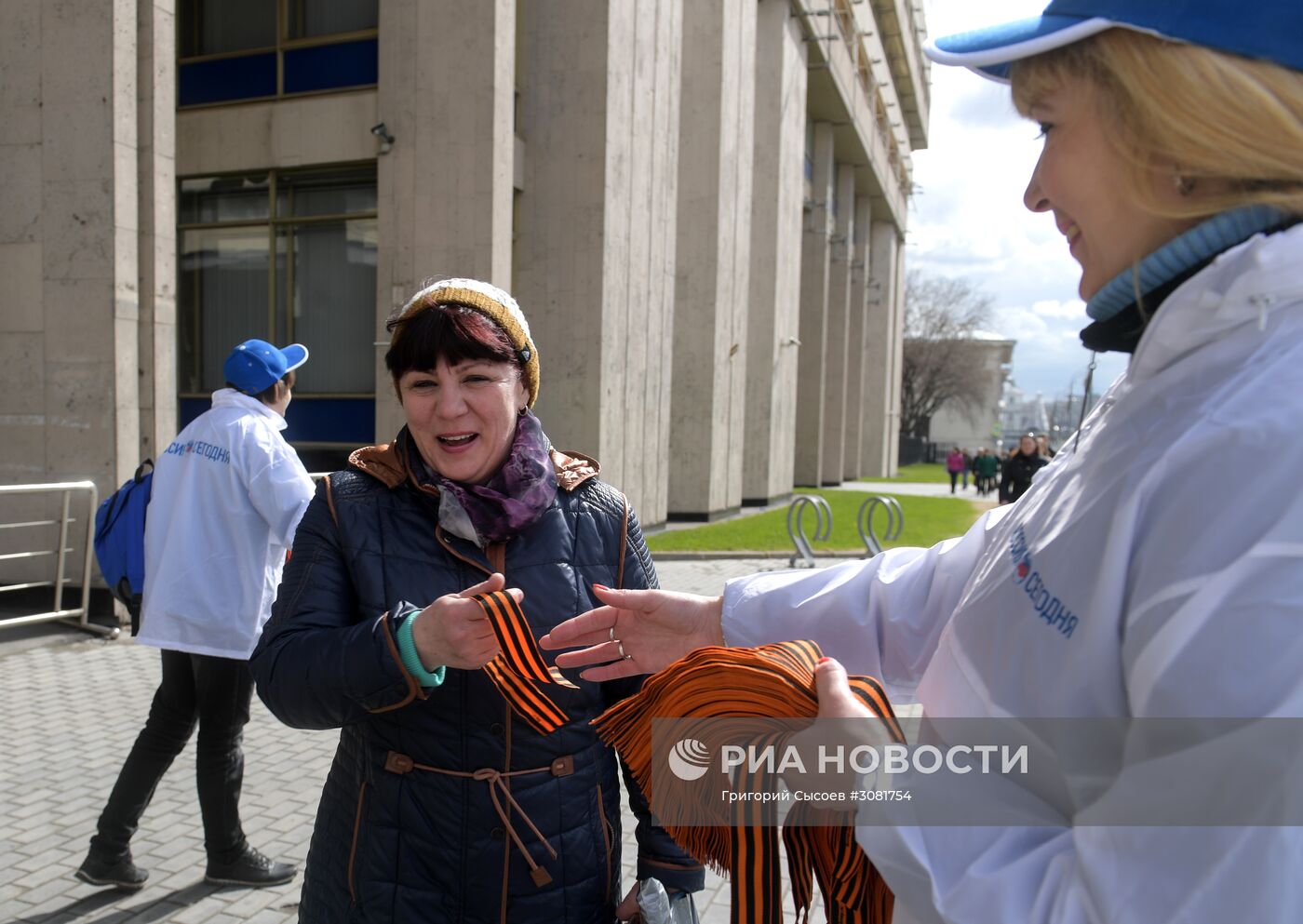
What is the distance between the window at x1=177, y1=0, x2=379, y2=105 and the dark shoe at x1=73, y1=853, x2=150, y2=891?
1117 cm

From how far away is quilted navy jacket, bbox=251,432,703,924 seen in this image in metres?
2.05

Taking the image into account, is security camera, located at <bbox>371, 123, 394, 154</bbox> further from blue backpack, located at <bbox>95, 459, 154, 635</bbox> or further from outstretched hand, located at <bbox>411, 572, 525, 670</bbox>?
outstretched hand, located at <bbox>411, 572, 525, 670</bbox>

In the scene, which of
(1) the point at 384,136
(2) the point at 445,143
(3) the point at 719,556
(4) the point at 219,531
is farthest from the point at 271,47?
(4) the point at 219,531

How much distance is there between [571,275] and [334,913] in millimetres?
12377

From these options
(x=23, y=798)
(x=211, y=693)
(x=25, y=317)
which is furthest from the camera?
(x=25, y=317)

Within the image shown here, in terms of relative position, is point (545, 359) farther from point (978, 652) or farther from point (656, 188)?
point (978, 652)

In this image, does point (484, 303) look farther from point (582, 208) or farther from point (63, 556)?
point (582, 208)

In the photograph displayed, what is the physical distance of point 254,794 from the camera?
17.1ft

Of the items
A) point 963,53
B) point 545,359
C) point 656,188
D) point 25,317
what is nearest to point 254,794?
point 963,53

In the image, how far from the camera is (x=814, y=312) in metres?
31.5

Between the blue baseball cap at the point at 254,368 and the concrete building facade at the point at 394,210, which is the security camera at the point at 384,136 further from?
the blue baseball cap at the point at 254,368

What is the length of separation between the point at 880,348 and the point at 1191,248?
4698cm

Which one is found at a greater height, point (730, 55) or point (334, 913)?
point (730, 55)

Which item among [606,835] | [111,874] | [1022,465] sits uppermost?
[606,835]
